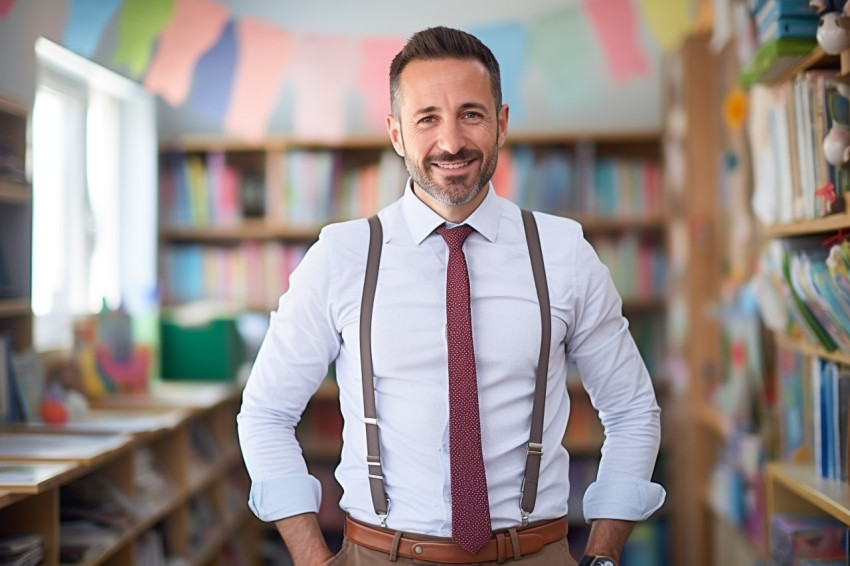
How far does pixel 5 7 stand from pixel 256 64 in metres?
1.32

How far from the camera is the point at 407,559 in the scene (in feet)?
4.76

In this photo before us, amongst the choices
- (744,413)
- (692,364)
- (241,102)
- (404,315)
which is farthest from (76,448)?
(692,364)

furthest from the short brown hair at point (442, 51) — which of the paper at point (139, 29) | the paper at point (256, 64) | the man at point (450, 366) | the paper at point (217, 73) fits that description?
the paper at point (256, 64)

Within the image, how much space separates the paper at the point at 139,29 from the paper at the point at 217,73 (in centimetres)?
33

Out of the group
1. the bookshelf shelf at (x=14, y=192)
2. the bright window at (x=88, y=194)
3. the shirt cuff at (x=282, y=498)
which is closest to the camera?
the shirt cuff at (x=282, y=498)

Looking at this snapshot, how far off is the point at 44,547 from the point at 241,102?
1877 millimetres

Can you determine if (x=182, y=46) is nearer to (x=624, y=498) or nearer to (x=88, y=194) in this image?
(x=88, y=194)

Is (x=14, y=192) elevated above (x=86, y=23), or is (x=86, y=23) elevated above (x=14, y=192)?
(x=86, y=23)

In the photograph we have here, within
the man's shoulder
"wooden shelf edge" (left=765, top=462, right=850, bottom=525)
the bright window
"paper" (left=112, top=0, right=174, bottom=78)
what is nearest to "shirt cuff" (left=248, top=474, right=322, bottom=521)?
the man's shoulder

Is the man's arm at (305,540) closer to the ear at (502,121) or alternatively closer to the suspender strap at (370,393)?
the suspender strap at (370,393)

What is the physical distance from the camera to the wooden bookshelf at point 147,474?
6.40 ft

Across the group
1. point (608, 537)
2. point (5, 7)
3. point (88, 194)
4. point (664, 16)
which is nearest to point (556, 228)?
point (608, 537)

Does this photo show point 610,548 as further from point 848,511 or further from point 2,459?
point 2,459

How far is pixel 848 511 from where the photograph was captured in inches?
67.3
